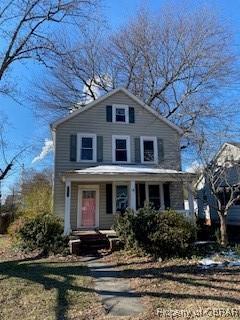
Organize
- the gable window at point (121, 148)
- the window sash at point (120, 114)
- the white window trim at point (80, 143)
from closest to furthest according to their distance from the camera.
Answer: the white window trim at point (80, 143) → the gable window at point (121, 148) → the window sash at point (120, 114)

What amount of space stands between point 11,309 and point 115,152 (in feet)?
39.5

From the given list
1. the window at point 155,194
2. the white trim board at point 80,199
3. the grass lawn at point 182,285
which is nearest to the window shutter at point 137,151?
the window at point 155,194

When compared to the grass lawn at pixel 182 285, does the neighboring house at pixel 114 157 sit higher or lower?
higher

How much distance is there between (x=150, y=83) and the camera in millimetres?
24562

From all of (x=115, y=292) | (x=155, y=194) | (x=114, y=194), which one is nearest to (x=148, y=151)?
(x=155, y=194)

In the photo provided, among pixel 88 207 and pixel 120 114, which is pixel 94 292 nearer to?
pixel 88 207

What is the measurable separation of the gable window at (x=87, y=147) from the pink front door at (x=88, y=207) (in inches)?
66.9

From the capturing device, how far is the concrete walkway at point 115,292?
19.0ft

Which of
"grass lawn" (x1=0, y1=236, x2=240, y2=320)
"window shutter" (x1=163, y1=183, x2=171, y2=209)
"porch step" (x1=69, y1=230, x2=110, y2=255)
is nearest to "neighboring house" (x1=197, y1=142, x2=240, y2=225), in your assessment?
"window shutter" (x1=163, y1=183, x2=171, y2=209)

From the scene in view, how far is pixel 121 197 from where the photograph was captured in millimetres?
16891

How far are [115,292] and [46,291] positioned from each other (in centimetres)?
149

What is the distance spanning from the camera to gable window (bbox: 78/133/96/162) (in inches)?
669

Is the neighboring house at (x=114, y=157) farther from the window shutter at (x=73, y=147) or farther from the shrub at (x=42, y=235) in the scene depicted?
the shrub at (x=42, y=235)

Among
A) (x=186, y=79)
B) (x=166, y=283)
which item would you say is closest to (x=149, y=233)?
(x=166, y=283)
